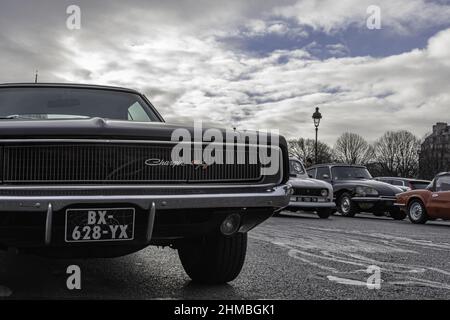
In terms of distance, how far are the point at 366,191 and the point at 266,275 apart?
11845mm

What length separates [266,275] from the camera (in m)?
4.44

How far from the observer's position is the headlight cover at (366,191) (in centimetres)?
1564

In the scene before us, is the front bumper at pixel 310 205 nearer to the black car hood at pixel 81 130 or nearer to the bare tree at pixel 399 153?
the black car hood at pixel 81 130

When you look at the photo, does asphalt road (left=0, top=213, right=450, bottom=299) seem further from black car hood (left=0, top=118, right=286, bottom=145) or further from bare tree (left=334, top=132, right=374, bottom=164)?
bare tree (left=334, top=132, right=374, bottom=164)

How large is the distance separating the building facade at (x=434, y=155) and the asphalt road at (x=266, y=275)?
240ft

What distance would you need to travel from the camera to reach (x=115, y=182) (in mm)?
3137

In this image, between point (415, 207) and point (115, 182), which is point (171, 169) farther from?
point (415, 207)

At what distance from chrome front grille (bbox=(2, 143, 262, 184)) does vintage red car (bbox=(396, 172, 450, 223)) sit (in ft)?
35.4

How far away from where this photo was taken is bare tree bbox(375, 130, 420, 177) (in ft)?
282

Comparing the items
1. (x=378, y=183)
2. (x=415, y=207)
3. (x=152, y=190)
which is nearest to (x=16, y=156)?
(x=152, y=190)

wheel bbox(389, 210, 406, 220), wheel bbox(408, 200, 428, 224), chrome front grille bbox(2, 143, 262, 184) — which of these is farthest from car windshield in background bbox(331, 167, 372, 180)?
chrome front grille bbox(2, 143, 262, 184)

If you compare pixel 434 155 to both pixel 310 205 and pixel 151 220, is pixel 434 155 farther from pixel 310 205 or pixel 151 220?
pixel 151 220

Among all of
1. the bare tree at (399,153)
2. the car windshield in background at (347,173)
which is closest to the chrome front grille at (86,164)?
the car windshield in background at (347,173)
